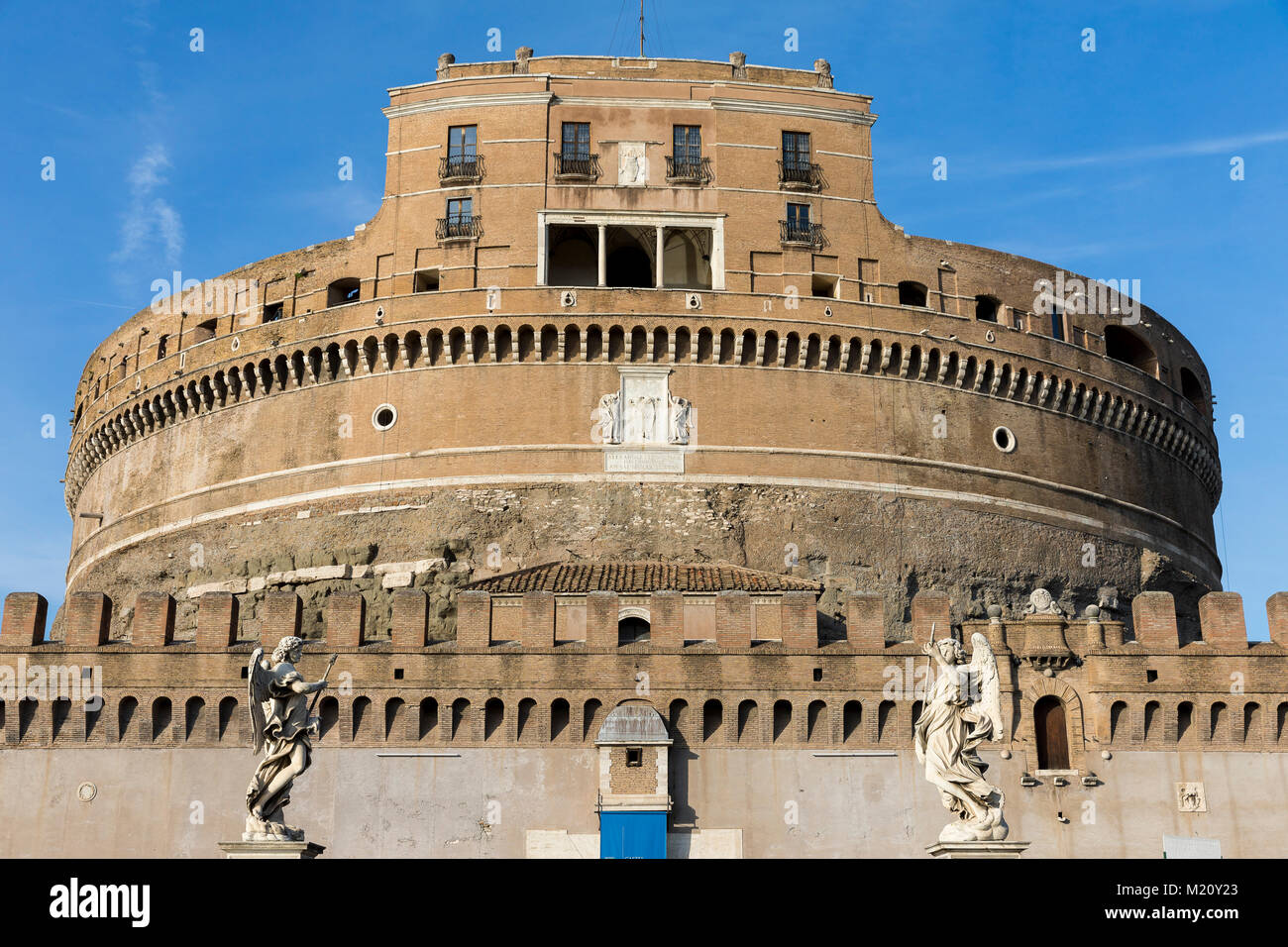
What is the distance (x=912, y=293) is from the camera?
3928 cm

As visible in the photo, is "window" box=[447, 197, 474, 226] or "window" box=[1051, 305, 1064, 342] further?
"window" box=[1051, 305, 1064, 342]

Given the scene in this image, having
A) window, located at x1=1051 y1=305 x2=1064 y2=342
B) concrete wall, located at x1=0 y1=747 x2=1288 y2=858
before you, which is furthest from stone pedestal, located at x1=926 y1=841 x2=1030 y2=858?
window, located at x1=1051 y1=305 x2=1064 y2=342

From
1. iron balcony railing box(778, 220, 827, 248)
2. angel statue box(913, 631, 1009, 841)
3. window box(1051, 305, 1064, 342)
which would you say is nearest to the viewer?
angel statue box(913, 631, 1009, 841)

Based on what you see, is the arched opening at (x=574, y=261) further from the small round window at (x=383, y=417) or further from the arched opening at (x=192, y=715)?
the arched opening at (x=192, y=715)

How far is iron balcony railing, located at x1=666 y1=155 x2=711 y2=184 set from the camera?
126 feet

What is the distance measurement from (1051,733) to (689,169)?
17323 mm

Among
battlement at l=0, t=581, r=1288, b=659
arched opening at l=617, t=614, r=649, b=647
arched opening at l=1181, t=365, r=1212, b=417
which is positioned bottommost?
battlement at l=0, t=581, r=1288, b=659

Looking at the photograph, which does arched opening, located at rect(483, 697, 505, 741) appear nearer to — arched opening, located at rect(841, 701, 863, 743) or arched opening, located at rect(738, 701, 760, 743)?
arched opening, located at rect(738, 701, 760, 743)

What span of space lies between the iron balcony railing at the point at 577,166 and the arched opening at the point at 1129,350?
14886 mm

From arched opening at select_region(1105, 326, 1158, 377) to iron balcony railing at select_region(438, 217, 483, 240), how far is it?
57.2 ft

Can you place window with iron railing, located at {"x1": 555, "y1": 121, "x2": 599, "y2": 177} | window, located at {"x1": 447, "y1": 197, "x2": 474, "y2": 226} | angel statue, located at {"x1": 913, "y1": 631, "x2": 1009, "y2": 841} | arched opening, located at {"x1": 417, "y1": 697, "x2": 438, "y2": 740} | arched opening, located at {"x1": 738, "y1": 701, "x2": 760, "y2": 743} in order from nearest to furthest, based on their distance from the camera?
angel statue, located at {"x1": 913, "y1": 631, "x2": 1009, "y2": 841} < arched opening, located at {"x1": 417, "y1": 697, "x2": 438, "y2": 740} < arched opening, located at {"x1": 738, "y1": 701, "x2": 760, "y2": 743} < window, located at {"x1": 447, "y1": 197, "x2": 474, "y2": 226} < window with iron railing, located at {"x1": 555, "y1": 121, "x2": 599, "y2": 177}

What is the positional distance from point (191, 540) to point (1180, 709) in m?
23.7
